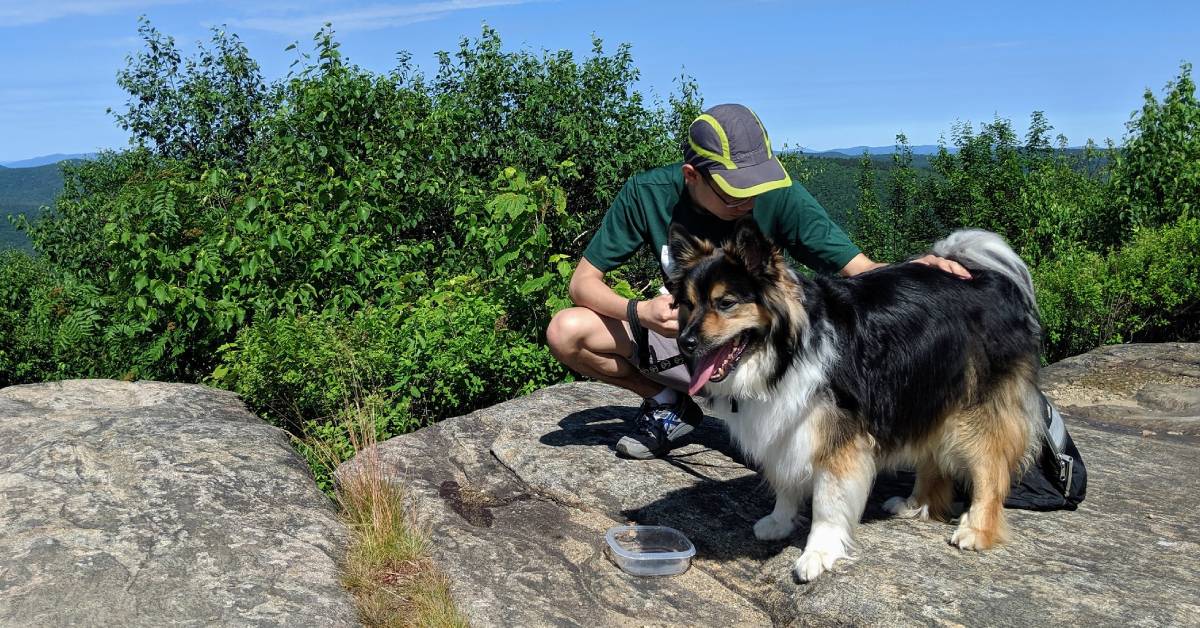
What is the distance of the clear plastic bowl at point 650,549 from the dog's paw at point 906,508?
34.3 inches

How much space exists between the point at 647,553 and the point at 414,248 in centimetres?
432

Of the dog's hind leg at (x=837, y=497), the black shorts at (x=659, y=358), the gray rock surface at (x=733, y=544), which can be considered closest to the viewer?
the gray rock surface at (x=733, y=544)

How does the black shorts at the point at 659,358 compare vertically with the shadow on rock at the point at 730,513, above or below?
above

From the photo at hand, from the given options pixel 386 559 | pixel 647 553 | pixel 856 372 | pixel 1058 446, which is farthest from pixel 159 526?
pixel 1058 446

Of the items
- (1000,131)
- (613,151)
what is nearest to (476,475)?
(613,151)

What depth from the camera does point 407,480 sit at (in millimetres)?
4453

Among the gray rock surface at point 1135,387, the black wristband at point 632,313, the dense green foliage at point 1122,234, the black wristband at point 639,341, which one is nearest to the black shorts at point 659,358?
the black wristband at point 639,341

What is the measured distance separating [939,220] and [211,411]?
50.4ft

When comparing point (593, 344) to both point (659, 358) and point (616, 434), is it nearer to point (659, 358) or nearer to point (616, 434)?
point (659, 358)

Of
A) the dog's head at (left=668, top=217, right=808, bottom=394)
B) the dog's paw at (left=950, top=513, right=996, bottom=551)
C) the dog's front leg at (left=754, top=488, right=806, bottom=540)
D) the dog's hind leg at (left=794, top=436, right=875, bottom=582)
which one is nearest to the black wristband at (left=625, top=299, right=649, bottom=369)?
the dog's head at (left=668, top=217, right=808, bottom=394)

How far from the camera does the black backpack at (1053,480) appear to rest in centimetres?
371

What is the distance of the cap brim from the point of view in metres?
3.56

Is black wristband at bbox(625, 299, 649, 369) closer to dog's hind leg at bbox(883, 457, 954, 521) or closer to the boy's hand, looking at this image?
the boy's hand

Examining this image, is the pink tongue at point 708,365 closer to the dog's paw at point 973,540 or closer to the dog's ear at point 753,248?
the dog's ear at point 753,248
